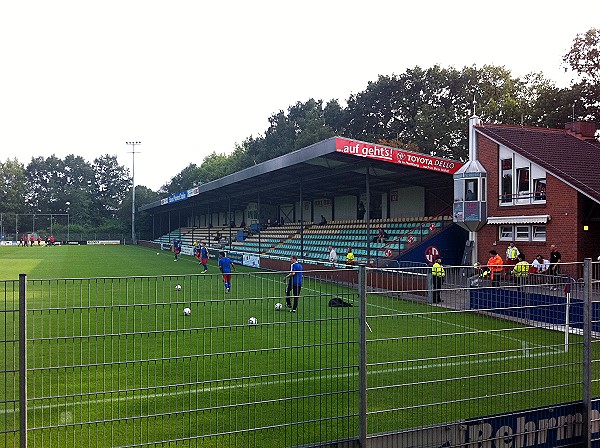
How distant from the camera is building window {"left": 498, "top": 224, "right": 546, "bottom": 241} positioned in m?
25.1

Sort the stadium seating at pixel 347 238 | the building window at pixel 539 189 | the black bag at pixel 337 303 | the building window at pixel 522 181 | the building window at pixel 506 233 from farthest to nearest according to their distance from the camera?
the stadium seating at pixel 347 238 → the building window at pixel 506 233 → the building window at pixel 522 181 → the building window at pixel 539 189 → the black bag at pixel 337 303

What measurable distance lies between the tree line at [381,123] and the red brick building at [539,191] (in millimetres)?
7203

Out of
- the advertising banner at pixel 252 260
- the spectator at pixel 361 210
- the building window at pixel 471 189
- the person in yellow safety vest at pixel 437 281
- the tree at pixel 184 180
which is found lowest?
the advertising banner at pixel 252 260

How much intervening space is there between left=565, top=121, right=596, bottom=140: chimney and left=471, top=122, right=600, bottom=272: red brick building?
197mm

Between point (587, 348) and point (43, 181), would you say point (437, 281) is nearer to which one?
point (587, 348)

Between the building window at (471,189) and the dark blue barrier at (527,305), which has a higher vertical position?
the building window at (471,189)

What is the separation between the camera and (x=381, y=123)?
64500 mm

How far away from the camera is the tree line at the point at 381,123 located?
130 feet

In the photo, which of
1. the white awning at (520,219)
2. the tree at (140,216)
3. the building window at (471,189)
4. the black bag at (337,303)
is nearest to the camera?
the black bag at (337,303)

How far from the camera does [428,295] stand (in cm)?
611

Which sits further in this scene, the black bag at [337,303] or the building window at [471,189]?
the building window at [471,189]

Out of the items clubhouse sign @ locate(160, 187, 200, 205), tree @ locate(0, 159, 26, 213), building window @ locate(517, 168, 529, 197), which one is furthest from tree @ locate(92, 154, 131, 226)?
building window @ locate(517, 168, 529, 197)

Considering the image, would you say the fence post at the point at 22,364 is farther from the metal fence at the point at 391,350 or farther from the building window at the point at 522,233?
the building window at the point at 522,233

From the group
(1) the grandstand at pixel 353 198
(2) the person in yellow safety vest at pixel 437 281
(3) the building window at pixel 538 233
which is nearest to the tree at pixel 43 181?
(1) the grandstand at pixel 353 198
